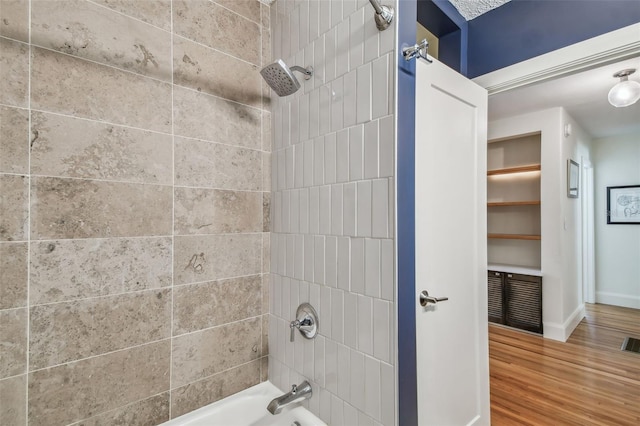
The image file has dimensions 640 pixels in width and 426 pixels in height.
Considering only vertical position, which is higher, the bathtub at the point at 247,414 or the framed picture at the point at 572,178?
the framed picture at the point at 572,178

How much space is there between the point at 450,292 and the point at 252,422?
3.54 feet

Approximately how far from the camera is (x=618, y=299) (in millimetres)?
4266

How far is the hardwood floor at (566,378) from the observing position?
197 cm

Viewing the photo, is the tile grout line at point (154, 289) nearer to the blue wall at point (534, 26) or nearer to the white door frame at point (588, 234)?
the blue wall at point (534, 26)

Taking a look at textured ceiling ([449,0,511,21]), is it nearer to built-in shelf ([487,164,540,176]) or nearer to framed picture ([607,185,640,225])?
built-in shelf ([487,164,540,176])

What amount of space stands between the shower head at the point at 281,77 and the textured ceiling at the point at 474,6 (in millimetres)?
1160

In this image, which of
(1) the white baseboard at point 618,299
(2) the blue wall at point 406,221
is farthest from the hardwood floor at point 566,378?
(2) the blue wall at point 406,221

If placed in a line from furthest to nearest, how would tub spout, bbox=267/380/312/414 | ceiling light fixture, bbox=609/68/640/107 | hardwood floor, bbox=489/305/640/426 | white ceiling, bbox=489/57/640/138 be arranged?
white ceiling, bbox=489/57/640/138, ceiling light fixture, bbox=609/68/640/107, hardwood floor, bbox=489/305/640/426, tub spout, bbox=267/380/312/414

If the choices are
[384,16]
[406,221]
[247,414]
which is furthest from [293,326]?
[384,16]

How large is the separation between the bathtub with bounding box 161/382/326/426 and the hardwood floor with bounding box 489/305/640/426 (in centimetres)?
143

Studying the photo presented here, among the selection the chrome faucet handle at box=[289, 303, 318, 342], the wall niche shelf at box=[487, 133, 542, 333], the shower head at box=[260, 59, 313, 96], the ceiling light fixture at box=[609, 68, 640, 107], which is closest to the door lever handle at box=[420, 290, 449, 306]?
the chrome faucet handle at box=[289, 303, 318, 342]

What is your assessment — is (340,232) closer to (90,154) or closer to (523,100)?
(90,154)

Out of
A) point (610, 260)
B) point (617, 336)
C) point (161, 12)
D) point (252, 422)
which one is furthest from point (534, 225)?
point (161, 12)

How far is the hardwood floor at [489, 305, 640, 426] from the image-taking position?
77.6 inches
